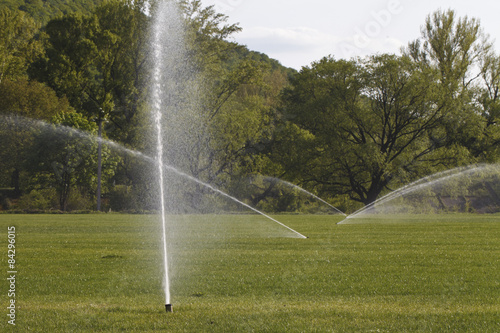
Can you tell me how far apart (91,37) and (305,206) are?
1057 inches

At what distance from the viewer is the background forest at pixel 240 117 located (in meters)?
47.1

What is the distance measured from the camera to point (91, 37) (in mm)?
55500

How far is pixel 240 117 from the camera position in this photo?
161ft

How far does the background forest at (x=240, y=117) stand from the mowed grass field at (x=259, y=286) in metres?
31.3

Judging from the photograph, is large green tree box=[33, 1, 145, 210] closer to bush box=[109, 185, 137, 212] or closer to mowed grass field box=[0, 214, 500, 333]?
bush box=[109, 185, 137, 212]

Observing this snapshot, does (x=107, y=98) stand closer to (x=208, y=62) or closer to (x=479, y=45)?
(x=208, y=62)

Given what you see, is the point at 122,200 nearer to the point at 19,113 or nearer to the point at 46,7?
the point at 19,113

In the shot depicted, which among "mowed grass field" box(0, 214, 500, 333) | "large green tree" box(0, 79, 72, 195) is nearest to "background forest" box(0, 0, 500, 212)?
"large green tree" box(0, 79, 72, 195)

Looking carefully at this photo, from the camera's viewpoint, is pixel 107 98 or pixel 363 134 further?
pixel 107 98

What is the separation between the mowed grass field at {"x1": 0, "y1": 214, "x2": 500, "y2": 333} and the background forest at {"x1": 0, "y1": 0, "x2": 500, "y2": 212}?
3129 centimetres

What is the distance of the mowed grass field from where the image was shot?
22.5 feet

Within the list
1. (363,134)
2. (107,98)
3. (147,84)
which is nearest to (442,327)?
(363,134)

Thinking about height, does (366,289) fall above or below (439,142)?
below

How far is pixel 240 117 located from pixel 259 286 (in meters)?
40.1
